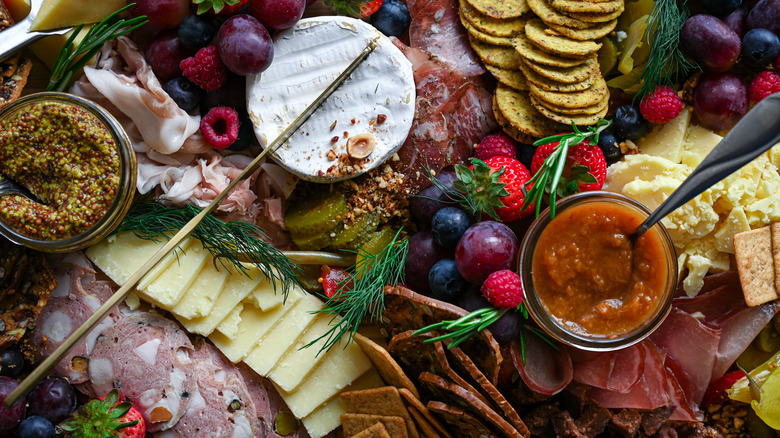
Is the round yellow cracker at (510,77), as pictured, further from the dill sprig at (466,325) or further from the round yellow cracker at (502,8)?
the dill sprig at (466,325)

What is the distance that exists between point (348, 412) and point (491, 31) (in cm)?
151

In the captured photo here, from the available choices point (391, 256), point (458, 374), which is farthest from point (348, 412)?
point (391, 256)

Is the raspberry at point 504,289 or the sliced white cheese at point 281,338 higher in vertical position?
the raspberry at point 504,289

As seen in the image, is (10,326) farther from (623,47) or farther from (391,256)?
(623,47)

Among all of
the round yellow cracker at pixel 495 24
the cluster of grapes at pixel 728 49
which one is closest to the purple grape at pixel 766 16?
the cluster of grapes at pixel 728 49

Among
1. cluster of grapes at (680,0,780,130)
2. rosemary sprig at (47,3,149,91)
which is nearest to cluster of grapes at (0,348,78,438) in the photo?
rosemary sprig at (47,3,149,91)

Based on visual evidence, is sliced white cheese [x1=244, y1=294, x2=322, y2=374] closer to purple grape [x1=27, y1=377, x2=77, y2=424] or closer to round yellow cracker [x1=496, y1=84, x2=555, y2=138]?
purple grape [x1=27, y1=377, x2=77, y2=424]

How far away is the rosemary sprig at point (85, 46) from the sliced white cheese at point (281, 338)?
1.13 m

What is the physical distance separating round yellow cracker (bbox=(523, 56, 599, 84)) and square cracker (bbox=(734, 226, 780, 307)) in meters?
0.79

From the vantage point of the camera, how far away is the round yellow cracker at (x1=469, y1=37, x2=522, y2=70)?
2.15 metres

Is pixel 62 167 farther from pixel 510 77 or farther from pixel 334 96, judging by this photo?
pixel 510 77

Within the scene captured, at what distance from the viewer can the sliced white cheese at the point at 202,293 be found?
2066 millimetres

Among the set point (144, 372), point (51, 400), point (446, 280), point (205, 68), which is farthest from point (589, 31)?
point (51, 400)

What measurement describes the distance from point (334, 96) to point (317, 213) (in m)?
0.44
